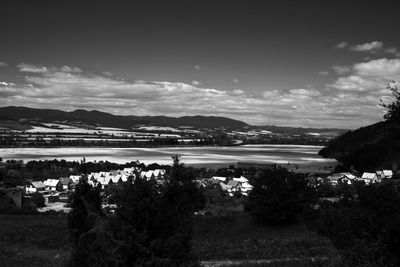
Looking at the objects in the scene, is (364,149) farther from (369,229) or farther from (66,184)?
(369,229)

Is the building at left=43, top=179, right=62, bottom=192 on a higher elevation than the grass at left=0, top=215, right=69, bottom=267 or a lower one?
lower

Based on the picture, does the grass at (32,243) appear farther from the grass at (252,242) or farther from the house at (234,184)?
the house at (234,184)

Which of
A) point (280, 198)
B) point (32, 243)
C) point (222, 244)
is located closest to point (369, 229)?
point (222, 244)

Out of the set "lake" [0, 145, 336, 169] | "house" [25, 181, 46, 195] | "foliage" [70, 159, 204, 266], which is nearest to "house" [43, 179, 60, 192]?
"house" [25, 181, 46, 195]

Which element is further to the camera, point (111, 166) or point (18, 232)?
point (111, 166)

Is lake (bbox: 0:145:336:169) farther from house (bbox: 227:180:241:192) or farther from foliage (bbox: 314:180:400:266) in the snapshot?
foliage (bbox: 314:180:400:266)

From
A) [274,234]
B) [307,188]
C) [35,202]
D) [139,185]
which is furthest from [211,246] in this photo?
[35,202]

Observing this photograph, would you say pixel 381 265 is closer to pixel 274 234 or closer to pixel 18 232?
pixel 274 234
